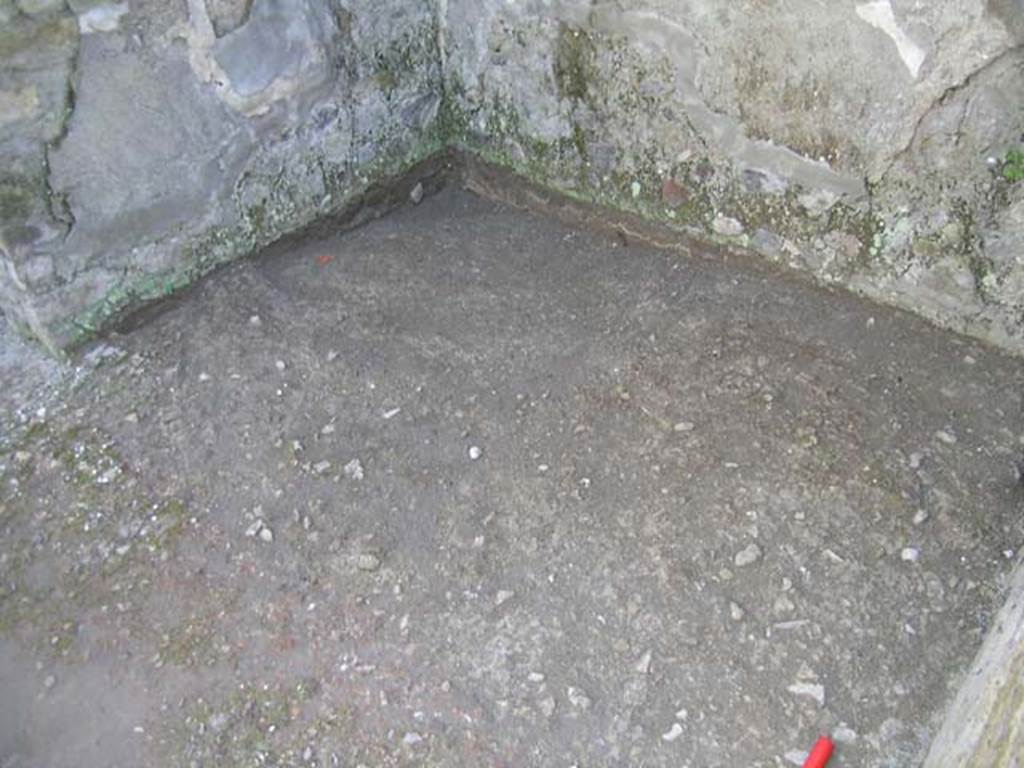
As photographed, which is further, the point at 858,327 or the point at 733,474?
the point at 858,327

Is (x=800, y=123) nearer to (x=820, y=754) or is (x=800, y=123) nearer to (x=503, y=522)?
(x=503, y=522)

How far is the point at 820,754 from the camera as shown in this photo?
5.37 feet

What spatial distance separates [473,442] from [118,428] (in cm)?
79

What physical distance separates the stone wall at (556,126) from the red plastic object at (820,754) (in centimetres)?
112

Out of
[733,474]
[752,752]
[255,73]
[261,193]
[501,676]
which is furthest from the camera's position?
[261,193]

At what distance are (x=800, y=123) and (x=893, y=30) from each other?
0.98 ft

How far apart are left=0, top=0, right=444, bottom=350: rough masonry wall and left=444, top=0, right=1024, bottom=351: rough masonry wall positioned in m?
0.38

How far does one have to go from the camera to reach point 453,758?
1.69m

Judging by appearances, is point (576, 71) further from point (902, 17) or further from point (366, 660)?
point (366, 660)

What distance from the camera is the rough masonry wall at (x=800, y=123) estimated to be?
2.13 m

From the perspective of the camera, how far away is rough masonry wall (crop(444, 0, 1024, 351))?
83.9 inches

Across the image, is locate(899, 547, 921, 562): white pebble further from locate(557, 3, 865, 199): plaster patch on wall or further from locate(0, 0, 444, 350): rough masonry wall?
locate(0, 0, 444, 350): rough masonry wall

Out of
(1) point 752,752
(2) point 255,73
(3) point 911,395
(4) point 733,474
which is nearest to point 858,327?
(3) point 911,395

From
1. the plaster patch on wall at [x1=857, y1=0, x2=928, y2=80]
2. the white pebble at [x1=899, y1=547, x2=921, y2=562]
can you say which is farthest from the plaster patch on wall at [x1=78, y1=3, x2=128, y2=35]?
the white pebble at [x1=899, y1=547, x2=921, y2=562]
